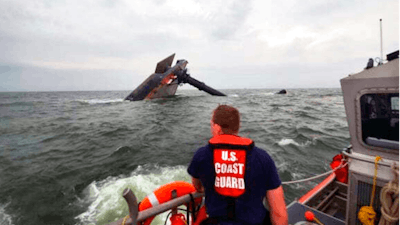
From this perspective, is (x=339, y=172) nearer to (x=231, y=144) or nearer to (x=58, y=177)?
(x=231, y=144)

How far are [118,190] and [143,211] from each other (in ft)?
15.1

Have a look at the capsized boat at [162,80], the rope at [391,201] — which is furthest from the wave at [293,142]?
the capsized boat at [162,80]

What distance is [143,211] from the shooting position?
2176mm

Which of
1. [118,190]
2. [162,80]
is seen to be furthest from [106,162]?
[162,80]

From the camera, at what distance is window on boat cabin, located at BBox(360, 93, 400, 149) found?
9.18ft

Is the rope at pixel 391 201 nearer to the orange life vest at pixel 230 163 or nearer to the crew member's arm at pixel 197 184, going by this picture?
the orange life vest at pixel 230 163

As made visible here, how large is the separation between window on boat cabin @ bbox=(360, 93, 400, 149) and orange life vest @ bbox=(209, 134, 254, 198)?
7.50 ft

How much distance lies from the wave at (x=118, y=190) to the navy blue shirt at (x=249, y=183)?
351 cm

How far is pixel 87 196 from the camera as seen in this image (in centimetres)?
598

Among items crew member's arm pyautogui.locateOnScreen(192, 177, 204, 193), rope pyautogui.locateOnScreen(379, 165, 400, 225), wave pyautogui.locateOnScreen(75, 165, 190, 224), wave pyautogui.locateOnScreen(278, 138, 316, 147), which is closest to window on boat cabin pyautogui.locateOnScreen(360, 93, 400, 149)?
rope pyautogui.locateOnScreen(379, 165, 400, 225)

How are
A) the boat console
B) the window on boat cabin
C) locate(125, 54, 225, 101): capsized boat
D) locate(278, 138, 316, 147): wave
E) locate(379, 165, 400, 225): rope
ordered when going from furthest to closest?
1. locate(125, 54, 225, 101): capsized boat
2. locate(278, 138, 316, 147): wave
3. the window on boat cabin
4. the boat console
5. locate(379, 165, 400, 225): rope

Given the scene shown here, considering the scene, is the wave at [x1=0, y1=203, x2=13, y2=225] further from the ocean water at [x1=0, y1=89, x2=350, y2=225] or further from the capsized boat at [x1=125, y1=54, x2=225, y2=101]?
the capsized boat at [x1=125, y1=54, x2=225, y2=101]

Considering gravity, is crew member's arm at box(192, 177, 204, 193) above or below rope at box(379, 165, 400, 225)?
above

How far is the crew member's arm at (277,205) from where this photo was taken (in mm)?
1932
